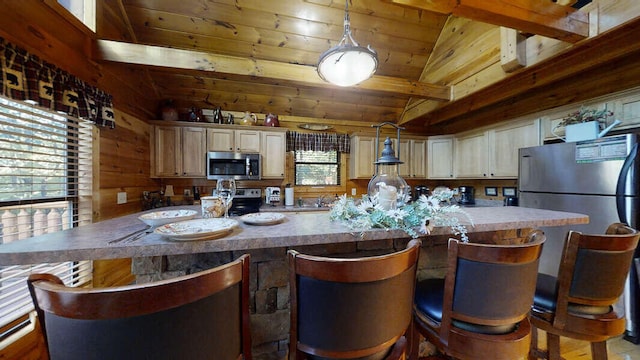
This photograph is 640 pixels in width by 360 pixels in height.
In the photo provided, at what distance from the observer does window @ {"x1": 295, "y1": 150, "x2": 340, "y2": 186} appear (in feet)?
13.6

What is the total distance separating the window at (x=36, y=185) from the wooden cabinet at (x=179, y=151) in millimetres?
1139

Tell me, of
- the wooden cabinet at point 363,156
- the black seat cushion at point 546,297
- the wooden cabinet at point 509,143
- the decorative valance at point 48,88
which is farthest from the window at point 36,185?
the wooden cabinet at point 509,143

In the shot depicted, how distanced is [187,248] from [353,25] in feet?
11.0

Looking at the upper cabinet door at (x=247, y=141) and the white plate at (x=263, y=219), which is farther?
the upper cabinet door at (x=247, y=141)

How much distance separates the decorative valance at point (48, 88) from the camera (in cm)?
141

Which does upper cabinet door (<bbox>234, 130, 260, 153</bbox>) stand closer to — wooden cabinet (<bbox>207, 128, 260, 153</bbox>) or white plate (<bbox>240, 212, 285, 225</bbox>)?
wooden cabinet (<bbox>207, 128, 260, 153</bbox>)

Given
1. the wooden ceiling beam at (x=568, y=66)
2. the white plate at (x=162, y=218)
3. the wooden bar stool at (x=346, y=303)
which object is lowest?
the wooden bar stool at (x=346, y=303)

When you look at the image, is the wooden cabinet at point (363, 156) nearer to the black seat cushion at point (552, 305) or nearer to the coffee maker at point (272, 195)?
the coffee maker at point (272, 195)

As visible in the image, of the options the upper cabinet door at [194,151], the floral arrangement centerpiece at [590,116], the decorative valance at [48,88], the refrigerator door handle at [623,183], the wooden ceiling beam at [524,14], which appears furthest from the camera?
the upper cabinet door at [194,151]

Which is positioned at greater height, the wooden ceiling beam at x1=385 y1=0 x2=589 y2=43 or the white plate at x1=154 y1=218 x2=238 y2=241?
the wooden ceiling beam at x1=385 y1=0 x2=589 y2=43

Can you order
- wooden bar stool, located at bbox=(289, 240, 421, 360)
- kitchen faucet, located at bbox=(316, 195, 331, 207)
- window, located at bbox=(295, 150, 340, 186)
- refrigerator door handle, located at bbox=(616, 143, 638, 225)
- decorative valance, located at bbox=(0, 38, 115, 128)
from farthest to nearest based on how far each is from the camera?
window, located at bbox=(295, 150, 340, 186), kitchen faucet, located at bbox=(316, 195, 331, 207), refrigerator door handle, located at bbox=(616, 143, 638, 225), decorative valance, located at bbox=(0, 38, 115, 128), wooden bar stool, located at bbox=(289, 240, 421, 360)

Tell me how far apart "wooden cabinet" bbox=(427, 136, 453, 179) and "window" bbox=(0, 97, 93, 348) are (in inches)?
181

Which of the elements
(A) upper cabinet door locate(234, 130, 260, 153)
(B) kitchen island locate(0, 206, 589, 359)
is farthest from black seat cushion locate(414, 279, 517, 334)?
(A) upper cabinet door locate(234, 130, 260, 153)

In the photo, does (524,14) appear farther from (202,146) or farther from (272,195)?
(202,146)
